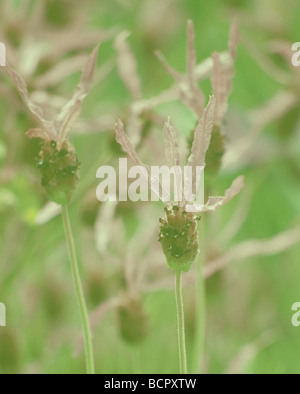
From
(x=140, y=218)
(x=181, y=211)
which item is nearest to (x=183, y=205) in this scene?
(x=181, y=211)

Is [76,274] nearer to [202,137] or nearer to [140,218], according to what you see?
[202,137]

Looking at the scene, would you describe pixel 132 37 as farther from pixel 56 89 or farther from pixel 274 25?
pixel 56 89

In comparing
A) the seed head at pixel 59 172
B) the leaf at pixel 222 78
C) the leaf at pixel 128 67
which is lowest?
the seed head at pixel 59 172

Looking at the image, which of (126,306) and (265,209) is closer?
(126,306)

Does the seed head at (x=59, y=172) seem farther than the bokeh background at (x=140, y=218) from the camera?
No
